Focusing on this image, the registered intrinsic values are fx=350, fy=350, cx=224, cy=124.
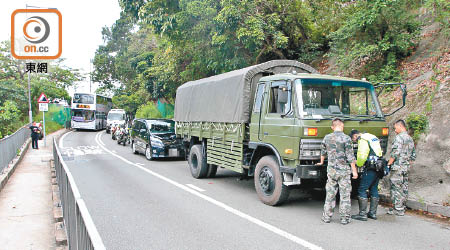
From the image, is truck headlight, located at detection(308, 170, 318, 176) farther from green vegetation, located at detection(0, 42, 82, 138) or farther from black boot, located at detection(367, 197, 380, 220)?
green vegetation, located at detection(0, 42, 82, 138)

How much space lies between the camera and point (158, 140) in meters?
14.3

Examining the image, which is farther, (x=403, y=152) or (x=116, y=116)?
(x=116, y=116)

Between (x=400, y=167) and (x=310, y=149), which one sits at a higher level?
(x=310, y=149)

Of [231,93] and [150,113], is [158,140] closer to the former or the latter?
[231,93]

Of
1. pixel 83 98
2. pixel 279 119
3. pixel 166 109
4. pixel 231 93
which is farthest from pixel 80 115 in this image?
pixel 279 119

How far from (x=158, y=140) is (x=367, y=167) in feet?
31.6

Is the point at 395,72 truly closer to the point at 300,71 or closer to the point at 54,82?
the point at 300,71

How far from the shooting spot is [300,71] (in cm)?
843

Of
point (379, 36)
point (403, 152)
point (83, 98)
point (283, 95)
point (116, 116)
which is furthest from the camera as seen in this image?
point (83, 98)

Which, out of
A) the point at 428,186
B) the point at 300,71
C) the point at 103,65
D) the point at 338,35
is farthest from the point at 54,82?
the point at 428,186

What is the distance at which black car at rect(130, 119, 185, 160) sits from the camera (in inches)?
558

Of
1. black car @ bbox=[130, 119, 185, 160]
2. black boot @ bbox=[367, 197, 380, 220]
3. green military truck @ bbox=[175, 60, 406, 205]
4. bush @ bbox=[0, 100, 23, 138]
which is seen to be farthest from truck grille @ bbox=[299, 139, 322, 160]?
bush @ bbox=[0, 100, 23, 138]

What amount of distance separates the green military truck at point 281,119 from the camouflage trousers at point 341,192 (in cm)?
35

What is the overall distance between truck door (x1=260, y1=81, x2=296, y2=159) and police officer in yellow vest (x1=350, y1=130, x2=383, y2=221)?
1172mm
